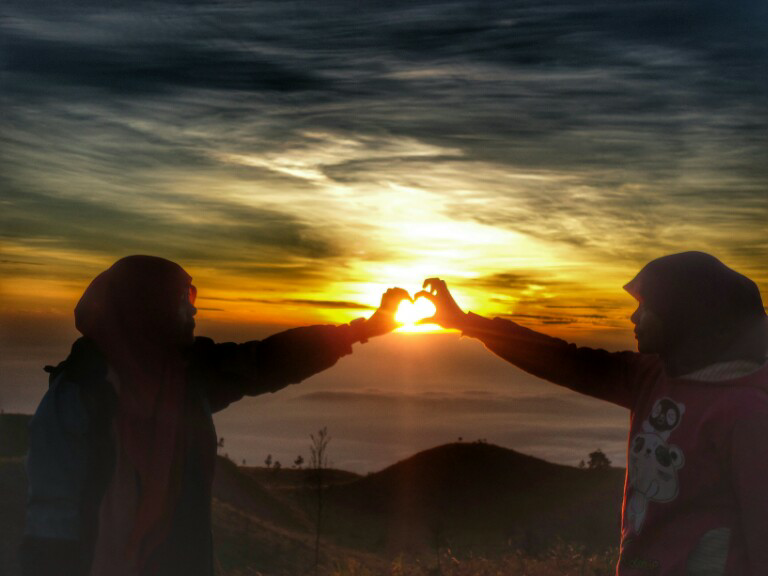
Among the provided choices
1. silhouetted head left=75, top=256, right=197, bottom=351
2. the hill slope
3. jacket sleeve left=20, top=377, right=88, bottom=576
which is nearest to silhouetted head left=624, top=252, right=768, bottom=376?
silhouetted head left=75, top=256, right=197, bottom=351

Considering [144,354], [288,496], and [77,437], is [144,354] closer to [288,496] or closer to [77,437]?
[77,437]

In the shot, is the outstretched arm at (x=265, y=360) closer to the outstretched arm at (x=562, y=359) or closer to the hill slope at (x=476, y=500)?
the outstretched arm at (x=562, y=359)

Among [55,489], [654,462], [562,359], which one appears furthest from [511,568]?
[55,489]

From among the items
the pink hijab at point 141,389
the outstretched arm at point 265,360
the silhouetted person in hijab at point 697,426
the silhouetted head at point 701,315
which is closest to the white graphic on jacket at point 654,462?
the silhouetted person in hijab at point 697,426

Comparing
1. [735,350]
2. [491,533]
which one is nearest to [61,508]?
[735,350]

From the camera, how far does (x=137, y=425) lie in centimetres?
448

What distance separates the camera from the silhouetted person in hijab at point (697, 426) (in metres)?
4.04

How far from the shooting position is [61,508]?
4059mm

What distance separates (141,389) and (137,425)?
0.19m

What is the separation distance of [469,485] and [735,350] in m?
29.3

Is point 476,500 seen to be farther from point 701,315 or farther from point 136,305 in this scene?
point 136,305

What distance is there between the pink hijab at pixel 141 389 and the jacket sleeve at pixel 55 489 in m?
0.24

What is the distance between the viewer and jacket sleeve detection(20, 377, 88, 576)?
4.02 meters

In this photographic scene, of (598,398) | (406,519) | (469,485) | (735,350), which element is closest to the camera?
(735,350)
